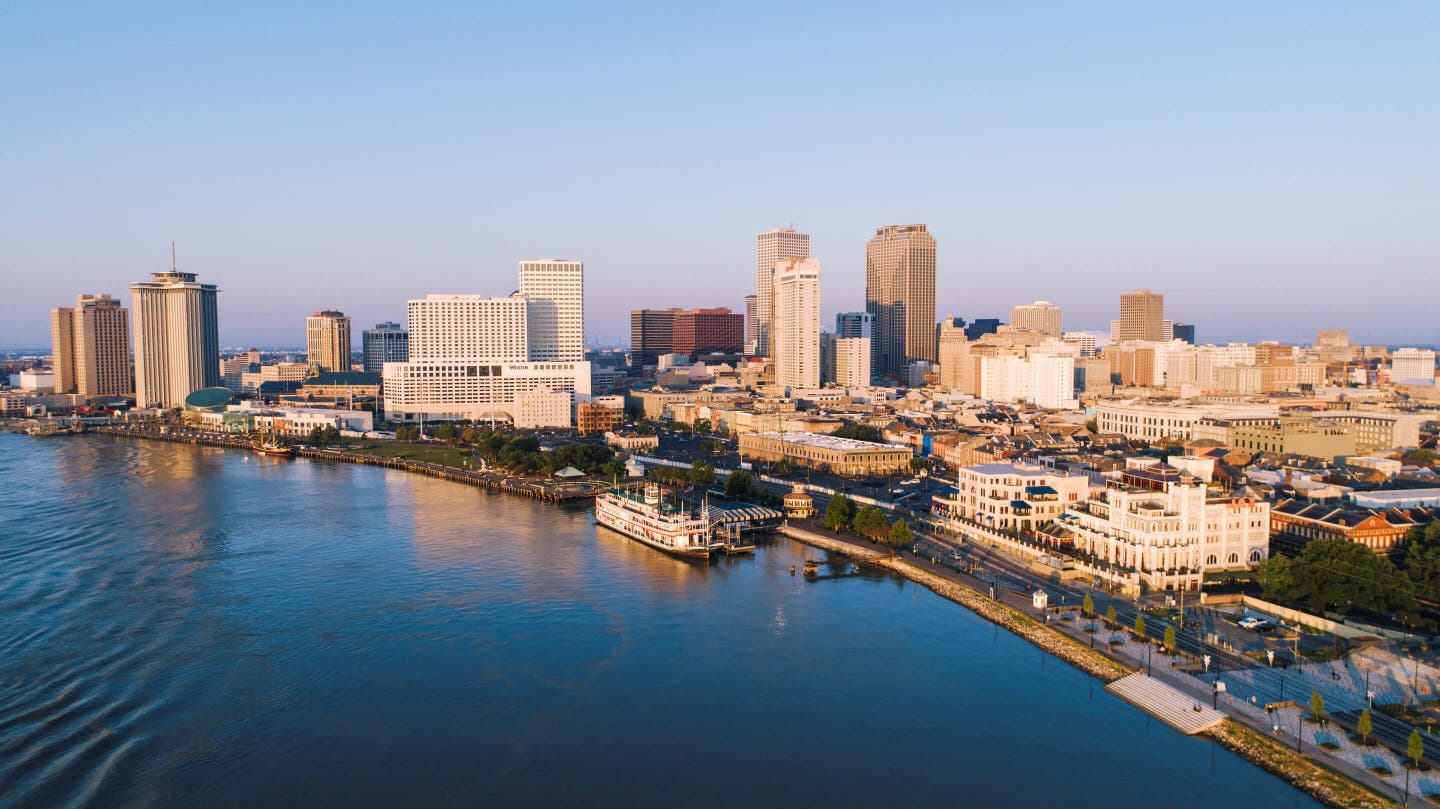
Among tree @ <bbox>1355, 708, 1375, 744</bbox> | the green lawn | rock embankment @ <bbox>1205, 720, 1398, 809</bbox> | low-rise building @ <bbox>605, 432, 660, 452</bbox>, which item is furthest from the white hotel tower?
tree @ <bbox>1355, 708, 1375, 744</bbox>

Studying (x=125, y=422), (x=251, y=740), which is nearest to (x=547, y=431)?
(x=125, y=422)

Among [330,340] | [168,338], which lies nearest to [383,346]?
[330,340]

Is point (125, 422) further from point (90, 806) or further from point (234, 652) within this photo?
point (90, 806)

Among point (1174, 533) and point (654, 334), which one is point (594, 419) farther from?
point (654, 334)

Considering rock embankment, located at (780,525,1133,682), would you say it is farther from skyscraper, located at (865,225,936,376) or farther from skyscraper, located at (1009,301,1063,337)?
skyscraper, located at (1009,301,1063,337)

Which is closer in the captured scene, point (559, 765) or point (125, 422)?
point (559, 765)

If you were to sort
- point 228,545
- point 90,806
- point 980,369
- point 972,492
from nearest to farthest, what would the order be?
point 90,806 → point 228,545 → point 972,492 → point 980,369

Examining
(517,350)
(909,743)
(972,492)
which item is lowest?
(909,743)
